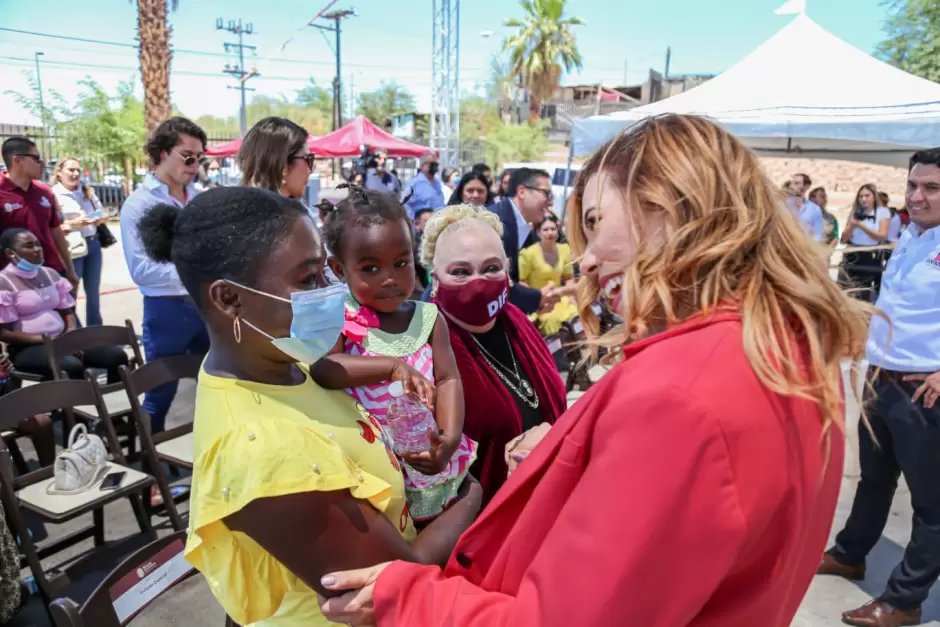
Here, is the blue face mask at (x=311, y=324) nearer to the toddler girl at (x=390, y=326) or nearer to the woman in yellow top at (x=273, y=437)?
the woman in yellow top at (x=273, y=437)

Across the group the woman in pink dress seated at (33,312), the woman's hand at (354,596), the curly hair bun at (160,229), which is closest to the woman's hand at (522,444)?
the woman's hand at (354,596)

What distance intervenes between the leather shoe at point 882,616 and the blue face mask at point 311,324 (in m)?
2.78

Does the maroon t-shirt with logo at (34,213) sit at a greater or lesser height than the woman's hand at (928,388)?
greater

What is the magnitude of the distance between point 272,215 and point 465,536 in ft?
2.63

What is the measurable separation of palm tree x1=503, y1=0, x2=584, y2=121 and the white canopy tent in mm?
33720

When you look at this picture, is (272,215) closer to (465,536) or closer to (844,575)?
(465,536)

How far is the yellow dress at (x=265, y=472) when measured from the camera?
44.5 inches

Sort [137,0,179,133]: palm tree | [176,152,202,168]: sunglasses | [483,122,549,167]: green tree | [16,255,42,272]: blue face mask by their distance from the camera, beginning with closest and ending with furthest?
1. [176,152,202,168]: sunglasses
2. [16,255,42,272]: blue face mask
3. [137,0,179,133]: palm tree
4. [483,122,549,167]: green tree

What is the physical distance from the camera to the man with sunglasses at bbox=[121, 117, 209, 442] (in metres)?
3.61

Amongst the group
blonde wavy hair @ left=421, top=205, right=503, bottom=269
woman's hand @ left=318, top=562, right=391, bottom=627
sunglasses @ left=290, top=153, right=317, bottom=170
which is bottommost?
woman's hand @ left=318, top=562, right=391, bottom=627

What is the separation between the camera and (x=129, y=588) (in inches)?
65.8

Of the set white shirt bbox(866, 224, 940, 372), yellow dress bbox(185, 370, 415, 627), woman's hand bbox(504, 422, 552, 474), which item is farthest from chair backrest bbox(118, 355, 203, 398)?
white shirt bbox(866, 224, 940, 372)

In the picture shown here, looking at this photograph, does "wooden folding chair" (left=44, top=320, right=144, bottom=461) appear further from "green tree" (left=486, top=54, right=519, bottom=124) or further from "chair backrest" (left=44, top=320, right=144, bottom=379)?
"green tree" (left=486, top=54, right=519, bottom=124)

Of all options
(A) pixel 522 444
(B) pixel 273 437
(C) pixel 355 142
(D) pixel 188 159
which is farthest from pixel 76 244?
(C) pixel 355 142
